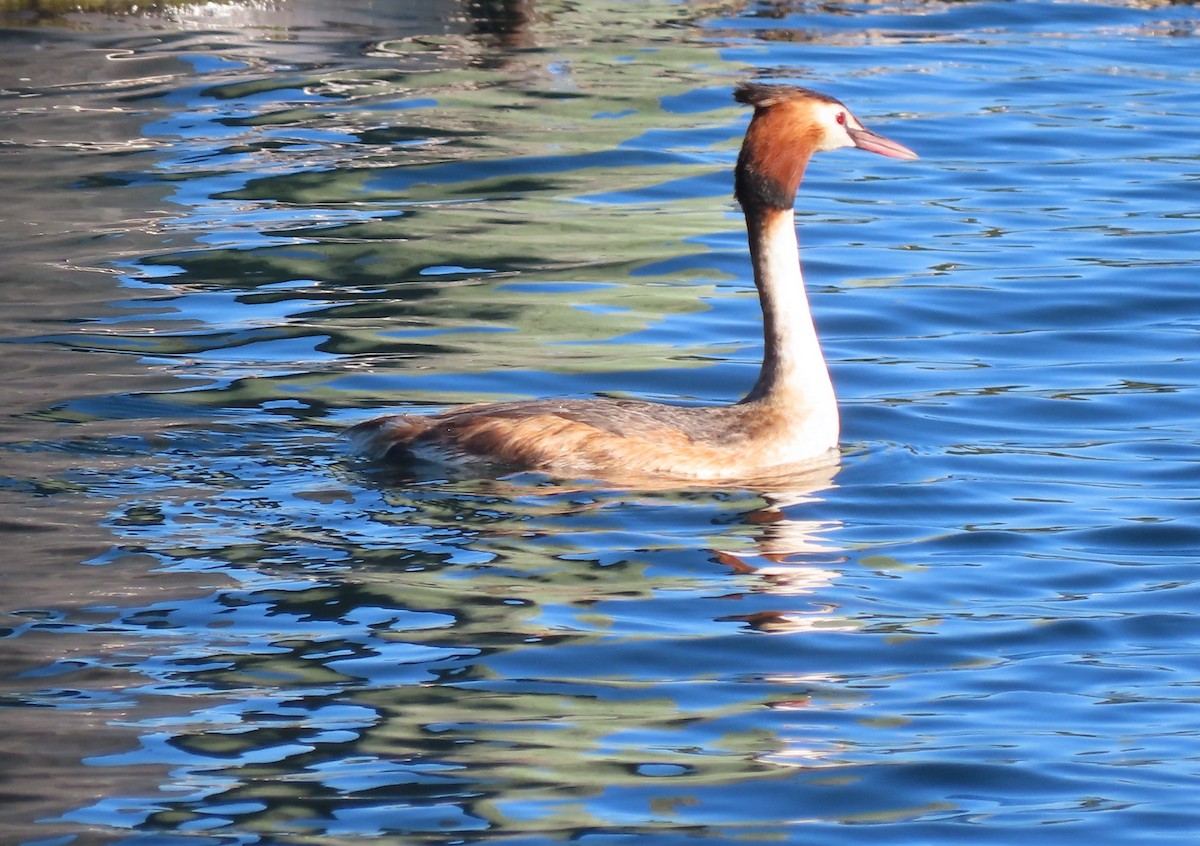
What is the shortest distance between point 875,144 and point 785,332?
39.0 inches

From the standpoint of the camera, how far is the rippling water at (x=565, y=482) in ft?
18.2

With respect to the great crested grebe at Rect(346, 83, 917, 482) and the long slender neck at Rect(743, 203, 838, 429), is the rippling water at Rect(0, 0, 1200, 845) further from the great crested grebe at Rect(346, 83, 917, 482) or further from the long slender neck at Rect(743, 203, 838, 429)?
the long slender neck at Rect(743, 203, 838, 429)

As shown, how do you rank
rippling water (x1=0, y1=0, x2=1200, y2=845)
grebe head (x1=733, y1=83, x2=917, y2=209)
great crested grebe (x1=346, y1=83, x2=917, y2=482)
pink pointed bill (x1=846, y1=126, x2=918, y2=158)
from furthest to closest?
1. pink pointed bill (x1=846, y1=126, x2=918, y2=158)
2. grebe head (x1=733, y1=83, x2=917, y2=209)
3. great crested grebe (x1=346, y1=83, x2=917, y2=482)
4. rippling water (x1=0, y1=0, x2=1200, y2=845)

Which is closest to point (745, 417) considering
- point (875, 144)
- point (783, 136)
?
point (783, 136)

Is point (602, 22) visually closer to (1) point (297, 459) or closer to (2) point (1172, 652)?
(1) point (297, 459)

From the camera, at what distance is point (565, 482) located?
331 inches

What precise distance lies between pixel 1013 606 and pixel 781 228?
2.63 m

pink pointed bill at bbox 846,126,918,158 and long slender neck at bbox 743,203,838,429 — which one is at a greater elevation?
pink pointed bill at bbox 846,126,918,158

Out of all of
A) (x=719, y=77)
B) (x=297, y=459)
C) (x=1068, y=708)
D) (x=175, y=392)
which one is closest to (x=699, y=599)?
(x=1068, y=708)

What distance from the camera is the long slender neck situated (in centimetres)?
892

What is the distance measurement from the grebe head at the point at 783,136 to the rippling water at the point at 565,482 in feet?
4.35

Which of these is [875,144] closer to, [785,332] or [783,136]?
[783,136]

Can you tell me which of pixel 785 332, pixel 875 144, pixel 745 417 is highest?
pixel 875 144

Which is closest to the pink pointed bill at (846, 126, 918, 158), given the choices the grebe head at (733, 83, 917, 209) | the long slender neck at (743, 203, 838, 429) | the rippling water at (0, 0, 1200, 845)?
the grebe head at (733, 83, 917, 209)
